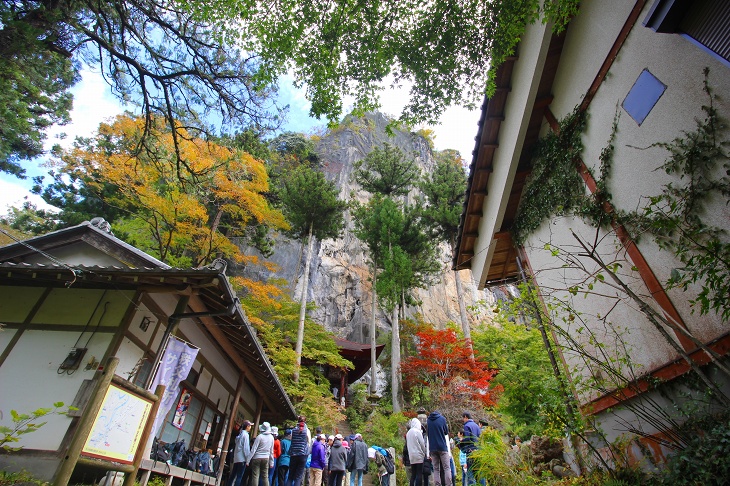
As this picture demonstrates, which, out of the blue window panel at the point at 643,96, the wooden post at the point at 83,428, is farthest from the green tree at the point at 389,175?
the wooden post at the point at 83,428

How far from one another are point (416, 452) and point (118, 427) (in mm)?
4848

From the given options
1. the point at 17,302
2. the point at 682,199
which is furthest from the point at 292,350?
the point at 682,199

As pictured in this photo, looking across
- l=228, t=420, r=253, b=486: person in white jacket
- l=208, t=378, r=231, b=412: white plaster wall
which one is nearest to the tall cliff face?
l=208, t=378, r=231, b=412: white plaster wall

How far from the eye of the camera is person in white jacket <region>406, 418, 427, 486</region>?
22.3ft

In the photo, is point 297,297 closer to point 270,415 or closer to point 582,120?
point 270,415

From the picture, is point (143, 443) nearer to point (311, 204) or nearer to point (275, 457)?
point (275, 457)

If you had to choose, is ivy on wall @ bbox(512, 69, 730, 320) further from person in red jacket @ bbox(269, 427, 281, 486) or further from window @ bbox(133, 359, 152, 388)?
person in red jacket @ bbox(269, 427, 281, 486)

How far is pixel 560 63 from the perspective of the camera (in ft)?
22.0

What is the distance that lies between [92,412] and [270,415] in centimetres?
1139

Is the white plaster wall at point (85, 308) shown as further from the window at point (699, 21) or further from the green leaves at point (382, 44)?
the window at point (699, 21)

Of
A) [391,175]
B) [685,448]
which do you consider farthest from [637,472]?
[391,175]

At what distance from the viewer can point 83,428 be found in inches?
154

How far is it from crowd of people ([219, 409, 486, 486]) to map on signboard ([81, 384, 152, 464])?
11.3ft

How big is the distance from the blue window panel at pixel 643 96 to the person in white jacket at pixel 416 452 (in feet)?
20.1
